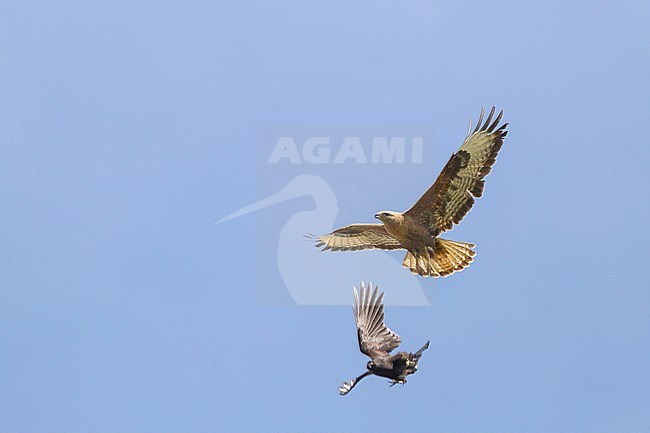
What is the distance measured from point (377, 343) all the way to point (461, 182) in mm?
2715

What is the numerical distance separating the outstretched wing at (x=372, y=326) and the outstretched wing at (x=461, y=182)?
4.63 feet

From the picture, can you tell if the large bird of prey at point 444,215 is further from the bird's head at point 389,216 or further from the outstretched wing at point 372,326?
the outstretched wing at point 372,326

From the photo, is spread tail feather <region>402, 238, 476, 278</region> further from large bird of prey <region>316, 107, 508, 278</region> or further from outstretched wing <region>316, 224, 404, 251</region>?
outstretched wing <region>316, 224, 404, 251</region>

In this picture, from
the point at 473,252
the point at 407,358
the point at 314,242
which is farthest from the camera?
the point at 314,242

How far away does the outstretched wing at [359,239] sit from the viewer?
1650 cm

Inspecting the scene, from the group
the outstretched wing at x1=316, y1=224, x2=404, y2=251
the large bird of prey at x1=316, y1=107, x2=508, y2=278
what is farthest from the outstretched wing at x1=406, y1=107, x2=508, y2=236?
the outstretched wing at x1=316, y1=224, x2=404, y2=251

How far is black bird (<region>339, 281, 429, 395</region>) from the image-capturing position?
45.6 ft

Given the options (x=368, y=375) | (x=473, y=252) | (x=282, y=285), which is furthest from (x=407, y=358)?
(x=282, y=285)

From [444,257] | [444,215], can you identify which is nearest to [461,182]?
[444,215]

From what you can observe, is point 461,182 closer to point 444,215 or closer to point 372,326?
point 444,215

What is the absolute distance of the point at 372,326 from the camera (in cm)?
1493

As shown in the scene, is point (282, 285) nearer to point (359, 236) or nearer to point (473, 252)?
point (359, 236)

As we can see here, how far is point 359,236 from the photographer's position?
16.8 m

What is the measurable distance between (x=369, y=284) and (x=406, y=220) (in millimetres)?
1172
